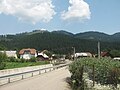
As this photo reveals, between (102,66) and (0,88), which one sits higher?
(102,66)

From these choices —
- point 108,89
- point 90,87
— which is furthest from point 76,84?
point 108,89

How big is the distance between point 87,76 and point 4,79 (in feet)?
32.8

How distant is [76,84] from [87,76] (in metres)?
3.93

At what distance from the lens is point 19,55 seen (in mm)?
164250

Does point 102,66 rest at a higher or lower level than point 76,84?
higher

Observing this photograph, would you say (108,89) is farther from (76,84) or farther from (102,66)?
(76,84)

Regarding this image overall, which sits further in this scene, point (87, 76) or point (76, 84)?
point (76, 84)

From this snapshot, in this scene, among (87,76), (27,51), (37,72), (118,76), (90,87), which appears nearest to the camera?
(118,76)

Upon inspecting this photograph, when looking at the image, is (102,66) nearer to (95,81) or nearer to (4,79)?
(95,81)

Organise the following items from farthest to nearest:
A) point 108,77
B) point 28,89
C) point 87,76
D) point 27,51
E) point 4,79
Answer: point 27,51
point 4,79
point 28,89
point 87,76
point 108,77

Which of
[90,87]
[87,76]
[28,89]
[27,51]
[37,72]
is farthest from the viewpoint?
[27,51]

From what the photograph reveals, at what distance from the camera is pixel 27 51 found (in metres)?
163

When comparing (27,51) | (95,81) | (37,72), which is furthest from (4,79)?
(27,51)

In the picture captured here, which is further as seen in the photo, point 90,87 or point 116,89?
point 90,87
